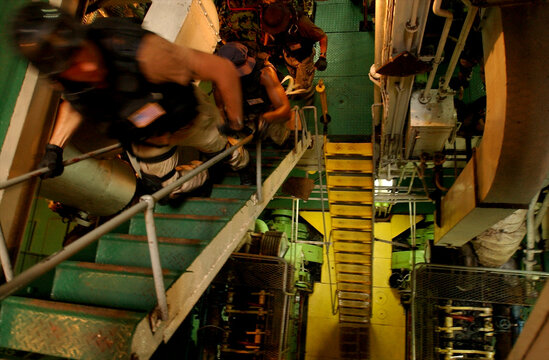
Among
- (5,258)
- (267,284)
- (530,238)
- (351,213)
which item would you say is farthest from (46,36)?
(530,238)

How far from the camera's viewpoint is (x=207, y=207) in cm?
382

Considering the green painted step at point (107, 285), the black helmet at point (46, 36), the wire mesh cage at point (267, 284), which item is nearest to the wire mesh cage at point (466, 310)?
the wire mesh cage at point (267, 284)

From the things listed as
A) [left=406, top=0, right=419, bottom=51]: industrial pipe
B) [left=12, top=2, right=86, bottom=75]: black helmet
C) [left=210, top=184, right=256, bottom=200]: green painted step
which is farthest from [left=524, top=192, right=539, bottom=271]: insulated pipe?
[left=12, top=2, right=86, bottom=75]: black helmet

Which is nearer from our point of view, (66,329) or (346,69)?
(66,329)

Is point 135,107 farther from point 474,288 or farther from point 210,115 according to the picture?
point 474,288

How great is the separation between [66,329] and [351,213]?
6.23m

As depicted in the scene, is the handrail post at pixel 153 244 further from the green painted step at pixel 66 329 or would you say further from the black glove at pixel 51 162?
the black glove at pixel 51 162

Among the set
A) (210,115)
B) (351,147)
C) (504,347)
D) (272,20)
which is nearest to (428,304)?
(504,347)

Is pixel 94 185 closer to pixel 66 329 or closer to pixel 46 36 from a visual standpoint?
pixel 66 329

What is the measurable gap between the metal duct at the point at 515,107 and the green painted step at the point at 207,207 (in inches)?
111

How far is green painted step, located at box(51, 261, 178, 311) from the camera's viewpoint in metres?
2.45

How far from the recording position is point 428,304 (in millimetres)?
6707

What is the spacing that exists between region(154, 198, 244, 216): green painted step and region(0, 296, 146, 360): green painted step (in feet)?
5.65

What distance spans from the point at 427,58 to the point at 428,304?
5.27 meters
